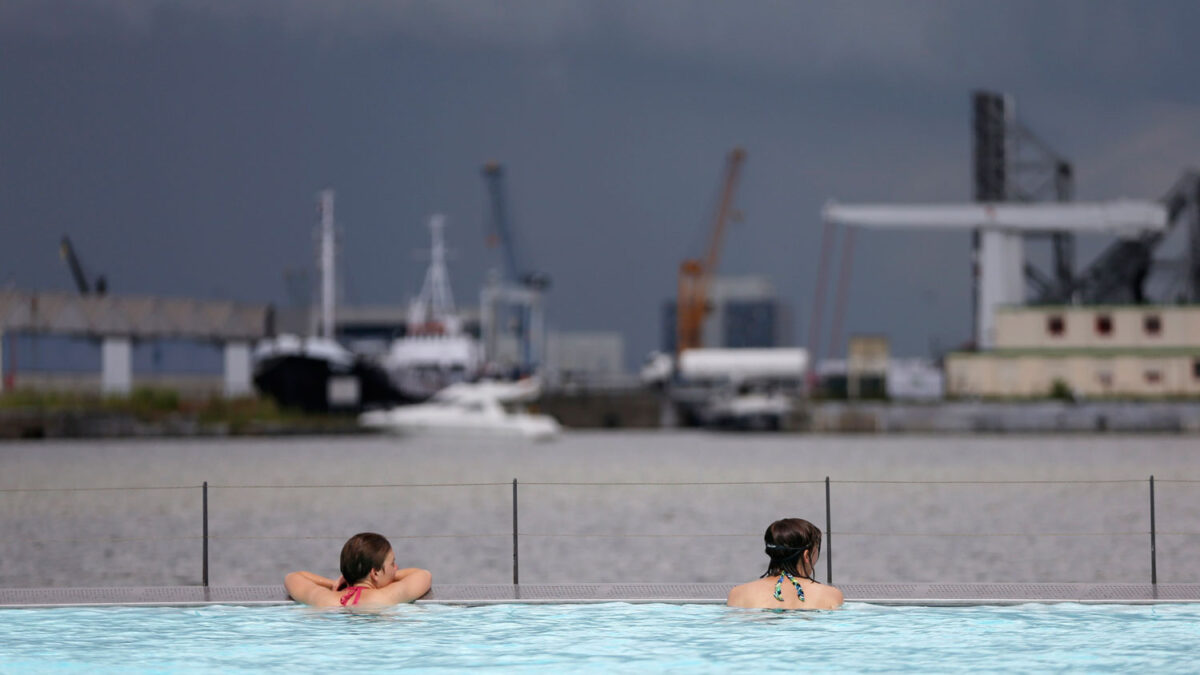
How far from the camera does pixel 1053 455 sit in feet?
Result: 192

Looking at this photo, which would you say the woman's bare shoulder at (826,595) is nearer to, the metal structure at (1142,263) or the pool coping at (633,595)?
the pool coping at (633,595)

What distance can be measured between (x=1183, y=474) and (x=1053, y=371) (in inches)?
1861

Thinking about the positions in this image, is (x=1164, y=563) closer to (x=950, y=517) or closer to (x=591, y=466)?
(x=950, y=517)

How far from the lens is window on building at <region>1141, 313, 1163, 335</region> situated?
91125 mm

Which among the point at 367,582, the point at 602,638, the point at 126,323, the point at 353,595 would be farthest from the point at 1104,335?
the point at 353,595

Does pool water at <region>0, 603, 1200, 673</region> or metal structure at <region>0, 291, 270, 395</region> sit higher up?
metal structure at <region>0, 291, 270, 395</region>

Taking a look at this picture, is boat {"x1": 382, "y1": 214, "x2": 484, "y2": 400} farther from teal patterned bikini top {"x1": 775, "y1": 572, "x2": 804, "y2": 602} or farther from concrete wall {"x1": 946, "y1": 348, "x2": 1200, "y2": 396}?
teal patterned bikini top {"x1": 775, "y1": 572, "x2": 804, "y2": 602}

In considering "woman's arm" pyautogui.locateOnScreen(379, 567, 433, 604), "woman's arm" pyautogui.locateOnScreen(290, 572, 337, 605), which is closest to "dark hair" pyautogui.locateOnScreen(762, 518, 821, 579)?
"woman's arm" pyautogui.locateOnScreen(379, 567, 433, 604)

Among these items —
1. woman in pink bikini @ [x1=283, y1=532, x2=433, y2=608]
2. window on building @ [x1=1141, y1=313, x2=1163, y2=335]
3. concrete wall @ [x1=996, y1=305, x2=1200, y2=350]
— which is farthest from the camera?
window on building @ [x1=1141, y1=313, x2=1163, y2=335]

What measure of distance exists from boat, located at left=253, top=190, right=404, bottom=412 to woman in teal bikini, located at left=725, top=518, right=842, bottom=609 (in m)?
78.6

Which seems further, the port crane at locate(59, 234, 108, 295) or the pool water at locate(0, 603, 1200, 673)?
the port crane at locate(59, 234, 108, 295)

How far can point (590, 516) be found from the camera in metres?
29.5

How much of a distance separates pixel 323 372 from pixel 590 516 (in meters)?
66.8

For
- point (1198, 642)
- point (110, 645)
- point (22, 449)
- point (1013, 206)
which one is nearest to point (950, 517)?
point (1198, 642)
